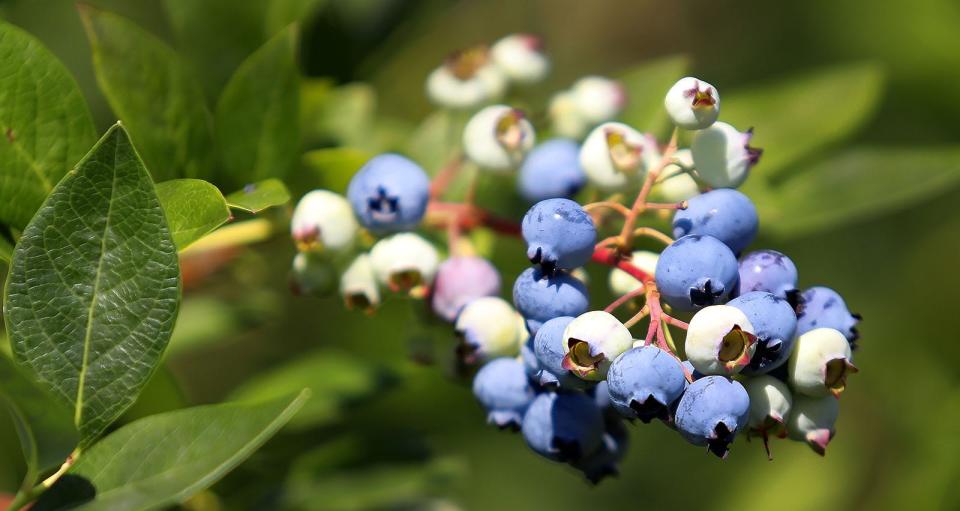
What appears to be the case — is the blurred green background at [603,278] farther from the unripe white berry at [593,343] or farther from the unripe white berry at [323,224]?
the unripe white berry at [593,343]

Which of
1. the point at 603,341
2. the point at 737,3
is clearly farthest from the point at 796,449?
the point at 603,341

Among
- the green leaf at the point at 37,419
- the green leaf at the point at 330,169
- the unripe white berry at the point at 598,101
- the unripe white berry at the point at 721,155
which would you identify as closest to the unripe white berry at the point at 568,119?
the unripe white berry at the point at 598,101

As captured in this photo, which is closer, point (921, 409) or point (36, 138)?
Result: point (36, 138)

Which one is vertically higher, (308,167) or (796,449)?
(308,167)

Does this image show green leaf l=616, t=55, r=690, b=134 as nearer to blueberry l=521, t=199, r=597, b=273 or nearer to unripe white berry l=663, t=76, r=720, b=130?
unripe white berry l=663, t=76, r=720, b=130

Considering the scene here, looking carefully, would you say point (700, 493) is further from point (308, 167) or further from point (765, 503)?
point (308, 167)

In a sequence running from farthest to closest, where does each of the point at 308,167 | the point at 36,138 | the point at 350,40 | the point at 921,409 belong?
the point at 921,409 < the point at 350,40 < the point at 308,167 < the point at 36,138

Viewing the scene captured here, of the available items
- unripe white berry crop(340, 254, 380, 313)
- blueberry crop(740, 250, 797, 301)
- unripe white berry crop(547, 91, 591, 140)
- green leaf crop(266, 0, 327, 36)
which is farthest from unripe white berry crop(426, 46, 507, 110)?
blueberry crop(740, 250, 797, 301)
